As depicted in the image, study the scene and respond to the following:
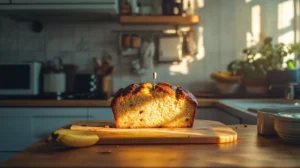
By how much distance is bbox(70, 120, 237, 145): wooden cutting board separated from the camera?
116 centimetres

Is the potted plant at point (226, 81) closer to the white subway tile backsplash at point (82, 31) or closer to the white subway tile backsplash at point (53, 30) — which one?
the white subway tile backsplash at point (82, 31)

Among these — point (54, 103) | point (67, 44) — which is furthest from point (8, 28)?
point (54, 103)

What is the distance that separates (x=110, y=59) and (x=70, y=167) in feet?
8.30

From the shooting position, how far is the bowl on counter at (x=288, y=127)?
1102mm

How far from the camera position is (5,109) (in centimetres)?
279

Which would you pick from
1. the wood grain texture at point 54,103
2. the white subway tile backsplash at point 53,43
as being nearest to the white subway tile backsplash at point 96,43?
the white subway tile backsplash at point 53,43

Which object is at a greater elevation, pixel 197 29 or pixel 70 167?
pixel 197 29

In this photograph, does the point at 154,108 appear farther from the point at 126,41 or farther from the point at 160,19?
the point at 126,41

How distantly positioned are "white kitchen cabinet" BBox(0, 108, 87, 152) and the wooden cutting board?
148cm

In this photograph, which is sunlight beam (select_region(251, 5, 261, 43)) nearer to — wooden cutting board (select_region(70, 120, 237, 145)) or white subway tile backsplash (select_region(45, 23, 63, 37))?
white subway tile backsplash (select_region(45, 23, 63, 37))

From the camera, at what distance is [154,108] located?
1.36m

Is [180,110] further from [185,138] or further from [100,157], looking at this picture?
[100,157]

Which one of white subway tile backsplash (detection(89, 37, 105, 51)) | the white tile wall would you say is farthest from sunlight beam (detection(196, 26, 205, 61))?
white subway tile backsplash (detection(89, 37, 105, 51))

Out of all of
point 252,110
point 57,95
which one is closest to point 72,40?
point 57,95
